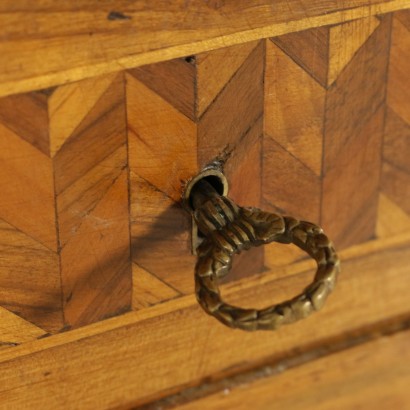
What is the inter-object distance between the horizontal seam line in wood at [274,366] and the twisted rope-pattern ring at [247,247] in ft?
0.57

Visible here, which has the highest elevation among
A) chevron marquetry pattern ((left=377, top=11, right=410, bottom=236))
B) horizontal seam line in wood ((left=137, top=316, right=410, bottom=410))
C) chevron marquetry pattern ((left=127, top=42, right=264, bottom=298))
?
chevron marquetry pattern ((left=377, top=11, right=410, bottom=236))

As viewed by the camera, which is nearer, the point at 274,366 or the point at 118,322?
the point at 118,322

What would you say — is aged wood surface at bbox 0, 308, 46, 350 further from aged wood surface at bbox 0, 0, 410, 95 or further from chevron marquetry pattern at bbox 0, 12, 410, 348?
aged wood surface at bbox 0, 0, 410, 95

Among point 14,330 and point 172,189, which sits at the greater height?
point 172,189

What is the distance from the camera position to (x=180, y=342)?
73cm

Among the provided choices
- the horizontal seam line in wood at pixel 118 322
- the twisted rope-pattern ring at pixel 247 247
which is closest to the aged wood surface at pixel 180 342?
the horizontal seam line in wood at pixel 118 322

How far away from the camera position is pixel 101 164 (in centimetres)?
61

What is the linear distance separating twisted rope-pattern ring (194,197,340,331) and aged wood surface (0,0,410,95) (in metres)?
0.10

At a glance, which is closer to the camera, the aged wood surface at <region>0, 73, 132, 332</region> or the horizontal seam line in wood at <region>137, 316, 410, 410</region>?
the aged wood surface at <region>0, 73, 132, 332</region>

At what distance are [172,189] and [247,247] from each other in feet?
0.21

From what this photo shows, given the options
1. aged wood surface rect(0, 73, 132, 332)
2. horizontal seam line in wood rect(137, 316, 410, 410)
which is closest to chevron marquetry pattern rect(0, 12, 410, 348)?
aged wood surface rect(0, 73, 132, 332)

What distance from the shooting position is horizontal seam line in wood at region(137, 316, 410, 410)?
2.51 ft

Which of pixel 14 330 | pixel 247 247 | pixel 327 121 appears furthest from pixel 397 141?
pixel 14 330

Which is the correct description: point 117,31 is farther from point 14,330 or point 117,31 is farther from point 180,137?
point 14,330
